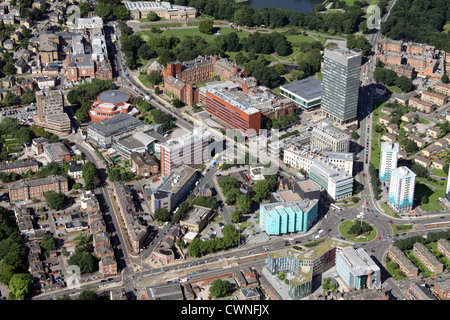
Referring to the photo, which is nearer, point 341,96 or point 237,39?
point 341,96

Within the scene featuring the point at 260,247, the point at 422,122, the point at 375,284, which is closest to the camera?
the point at 375,284

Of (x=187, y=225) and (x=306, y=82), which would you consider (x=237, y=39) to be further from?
(x=187, y=225)

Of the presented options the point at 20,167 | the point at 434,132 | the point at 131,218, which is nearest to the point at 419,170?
the point at 434,132

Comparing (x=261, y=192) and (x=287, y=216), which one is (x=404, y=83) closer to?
(x=261, y=192)

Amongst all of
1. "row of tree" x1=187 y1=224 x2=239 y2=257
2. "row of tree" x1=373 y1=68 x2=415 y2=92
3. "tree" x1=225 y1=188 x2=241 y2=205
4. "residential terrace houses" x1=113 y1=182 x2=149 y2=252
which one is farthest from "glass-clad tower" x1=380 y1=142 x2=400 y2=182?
"residential terrace houses" x1=113 y1=182 x2=149 y2=252

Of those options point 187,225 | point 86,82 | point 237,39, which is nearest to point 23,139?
point 86,82

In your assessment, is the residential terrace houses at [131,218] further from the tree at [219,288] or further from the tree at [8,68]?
the tree at [8,68]

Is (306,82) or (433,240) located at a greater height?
(306,82)
